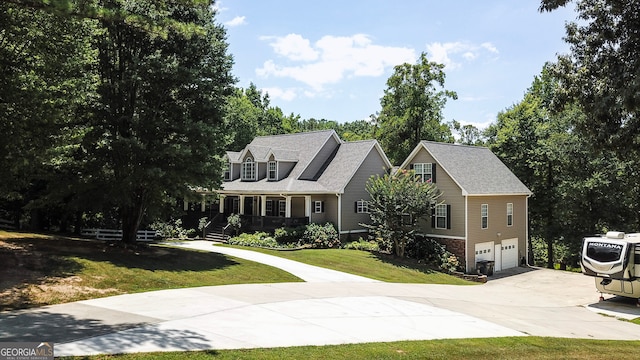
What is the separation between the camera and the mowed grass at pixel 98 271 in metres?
13.7

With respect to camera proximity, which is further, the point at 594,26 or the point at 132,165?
the point at 132,165

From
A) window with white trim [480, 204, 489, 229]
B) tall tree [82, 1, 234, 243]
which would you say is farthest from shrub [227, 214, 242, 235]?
window with white trim [480, 204, 489, 229]

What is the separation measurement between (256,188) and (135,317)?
23960 mm

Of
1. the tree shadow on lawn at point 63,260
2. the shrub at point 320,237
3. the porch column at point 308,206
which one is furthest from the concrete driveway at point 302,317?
the porch column at point 308,206

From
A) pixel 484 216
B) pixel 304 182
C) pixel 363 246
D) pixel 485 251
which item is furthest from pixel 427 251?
pixel 304 182

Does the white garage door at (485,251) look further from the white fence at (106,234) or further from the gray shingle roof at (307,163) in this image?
the white fence at (106,234)

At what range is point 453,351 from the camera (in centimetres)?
1073

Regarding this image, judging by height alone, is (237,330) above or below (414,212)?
below

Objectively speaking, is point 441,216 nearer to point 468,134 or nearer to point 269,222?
point 269,222

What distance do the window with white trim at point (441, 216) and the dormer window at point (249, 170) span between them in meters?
15.1

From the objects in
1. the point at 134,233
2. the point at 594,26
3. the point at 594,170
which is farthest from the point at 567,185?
the point at 134,233

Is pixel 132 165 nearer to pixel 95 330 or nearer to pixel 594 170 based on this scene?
pixel 95 330

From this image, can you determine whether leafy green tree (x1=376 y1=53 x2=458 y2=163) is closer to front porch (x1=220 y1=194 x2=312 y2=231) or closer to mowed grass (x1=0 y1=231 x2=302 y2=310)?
front porch (x1=220 y1=194 x2=312 y2=231)

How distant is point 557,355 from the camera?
37.4ft
